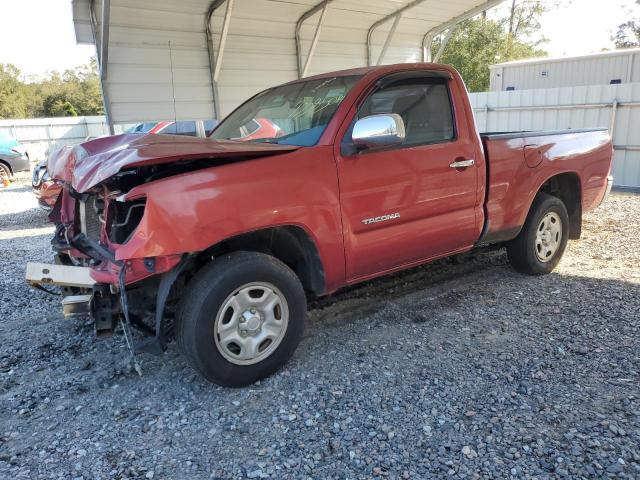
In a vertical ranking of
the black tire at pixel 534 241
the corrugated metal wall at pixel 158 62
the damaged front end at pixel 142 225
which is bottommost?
the black tire at pixel 534 241

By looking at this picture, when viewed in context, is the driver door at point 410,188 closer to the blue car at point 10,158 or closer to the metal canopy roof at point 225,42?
the metal canopy roof at point 225,42

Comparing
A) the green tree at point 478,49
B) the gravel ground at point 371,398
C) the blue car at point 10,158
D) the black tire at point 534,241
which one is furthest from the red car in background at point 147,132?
the green tree at point 478,49

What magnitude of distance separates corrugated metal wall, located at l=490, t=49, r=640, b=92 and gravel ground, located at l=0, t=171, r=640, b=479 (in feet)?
49.7

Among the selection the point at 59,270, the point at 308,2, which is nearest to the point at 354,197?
the point at 59,270

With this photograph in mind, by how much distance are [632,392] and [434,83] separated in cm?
272

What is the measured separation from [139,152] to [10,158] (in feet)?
51.9

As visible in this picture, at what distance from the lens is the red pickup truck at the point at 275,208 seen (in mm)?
2998

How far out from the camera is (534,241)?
506 cm

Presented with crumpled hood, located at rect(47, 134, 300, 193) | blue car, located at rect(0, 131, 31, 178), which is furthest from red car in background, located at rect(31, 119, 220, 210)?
blue car, located at rect(0, 131, 31, 178)

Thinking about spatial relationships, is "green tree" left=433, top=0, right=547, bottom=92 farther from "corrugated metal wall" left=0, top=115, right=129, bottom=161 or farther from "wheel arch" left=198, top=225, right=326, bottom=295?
"wheel arch" left=198, top=225, right=326, bottom=295

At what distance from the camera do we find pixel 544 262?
524 cm

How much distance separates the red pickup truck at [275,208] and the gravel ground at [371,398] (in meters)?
0.40

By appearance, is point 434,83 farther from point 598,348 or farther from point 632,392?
point 632,392

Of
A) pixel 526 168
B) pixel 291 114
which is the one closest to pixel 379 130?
pixel 291 114
